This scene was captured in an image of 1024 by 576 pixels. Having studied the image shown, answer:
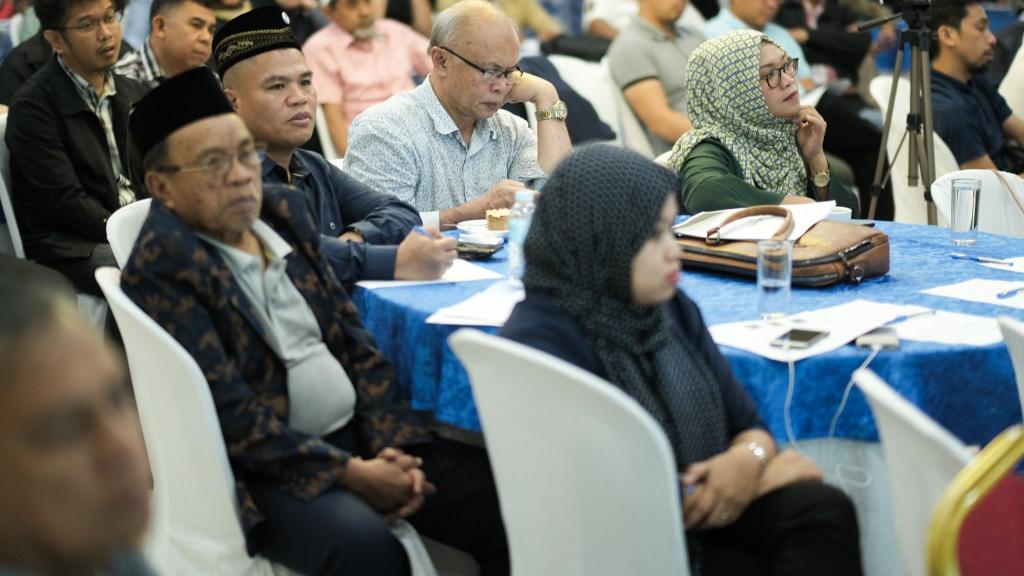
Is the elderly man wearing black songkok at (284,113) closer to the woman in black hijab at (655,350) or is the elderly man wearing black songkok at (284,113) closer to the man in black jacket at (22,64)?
the woman in black hijab at (655,350)

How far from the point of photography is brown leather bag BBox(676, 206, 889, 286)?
2588 mm

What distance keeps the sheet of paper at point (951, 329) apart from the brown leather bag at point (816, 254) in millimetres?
278

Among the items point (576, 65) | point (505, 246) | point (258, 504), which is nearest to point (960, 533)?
point (258, 504)

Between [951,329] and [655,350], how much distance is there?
643mm

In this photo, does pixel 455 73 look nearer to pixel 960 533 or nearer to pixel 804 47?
pixel 960 533

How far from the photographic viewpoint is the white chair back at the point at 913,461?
1.47m

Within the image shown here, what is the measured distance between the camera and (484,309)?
2.41 metres

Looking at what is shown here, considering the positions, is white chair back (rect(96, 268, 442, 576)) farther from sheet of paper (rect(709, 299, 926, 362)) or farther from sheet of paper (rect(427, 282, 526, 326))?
sheet of paper (rect(709, 299, 926, 362))

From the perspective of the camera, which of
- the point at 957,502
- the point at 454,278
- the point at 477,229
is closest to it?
the point at 957,502

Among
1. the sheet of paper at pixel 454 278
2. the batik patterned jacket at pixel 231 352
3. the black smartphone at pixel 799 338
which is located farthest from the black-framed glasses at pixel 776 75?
the batik patterned jacket at pixel 231 352

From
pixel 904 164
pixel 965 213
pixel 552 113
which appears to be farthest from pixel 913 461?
pixel 904 164

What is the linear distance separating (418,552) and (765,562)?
640 millimetres

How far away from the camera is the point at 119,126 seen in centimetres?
418

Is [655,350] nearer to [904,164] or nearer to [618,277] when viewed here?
[618,277]
